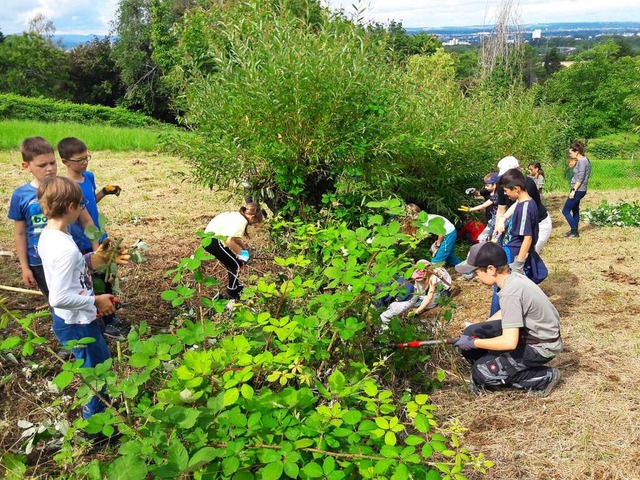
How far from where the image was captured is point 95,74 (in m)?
37.6

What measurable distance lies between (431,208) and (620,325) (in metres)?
3.23

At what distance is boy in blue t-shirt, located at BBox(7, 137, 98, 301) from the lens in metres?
3.23

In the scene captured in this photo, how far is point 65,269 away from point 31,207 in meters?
1.10

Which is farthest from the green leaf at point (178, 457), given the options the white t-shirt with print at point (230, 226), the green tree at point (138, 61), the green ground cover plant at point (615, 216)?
the green tree at point (138, 61)

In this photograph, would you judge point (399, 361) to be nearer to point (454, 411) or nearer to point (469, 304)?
point (454, 411)

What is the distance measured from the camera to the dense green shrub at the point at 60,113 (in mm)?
25000

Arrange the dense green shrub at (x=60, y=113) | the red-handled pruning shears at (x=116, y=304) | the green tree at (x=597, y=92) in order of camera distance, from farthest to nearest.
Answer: the green tree at (x=597, y=92) < the dense green shrub at (x=60, y=113) < the red-handled pruning shears at (x=116, y=304)

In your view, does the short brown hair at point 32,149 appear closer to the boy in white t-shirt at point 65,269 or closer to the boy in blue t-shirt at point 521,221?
the boy in white t-shirt at point 65,269

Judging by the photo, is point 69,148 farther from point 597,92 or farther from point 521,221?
point 597,92

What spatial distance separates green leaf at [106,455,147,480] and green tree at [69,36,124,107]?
127 ft

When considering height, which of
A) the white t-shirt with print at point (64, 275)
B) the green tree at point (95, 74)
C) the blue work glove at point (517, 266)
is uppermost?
the green tree at point (95, 74)

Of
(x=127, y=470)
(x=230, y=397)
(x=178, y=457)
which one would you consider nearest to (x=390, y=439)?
(x=230, y=397)

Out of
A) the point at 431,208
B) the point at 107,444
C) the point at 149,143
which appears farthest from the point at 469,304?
the point at 149,143

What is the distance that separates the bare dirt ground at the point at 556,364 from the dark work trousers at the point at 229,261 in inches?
22.2
